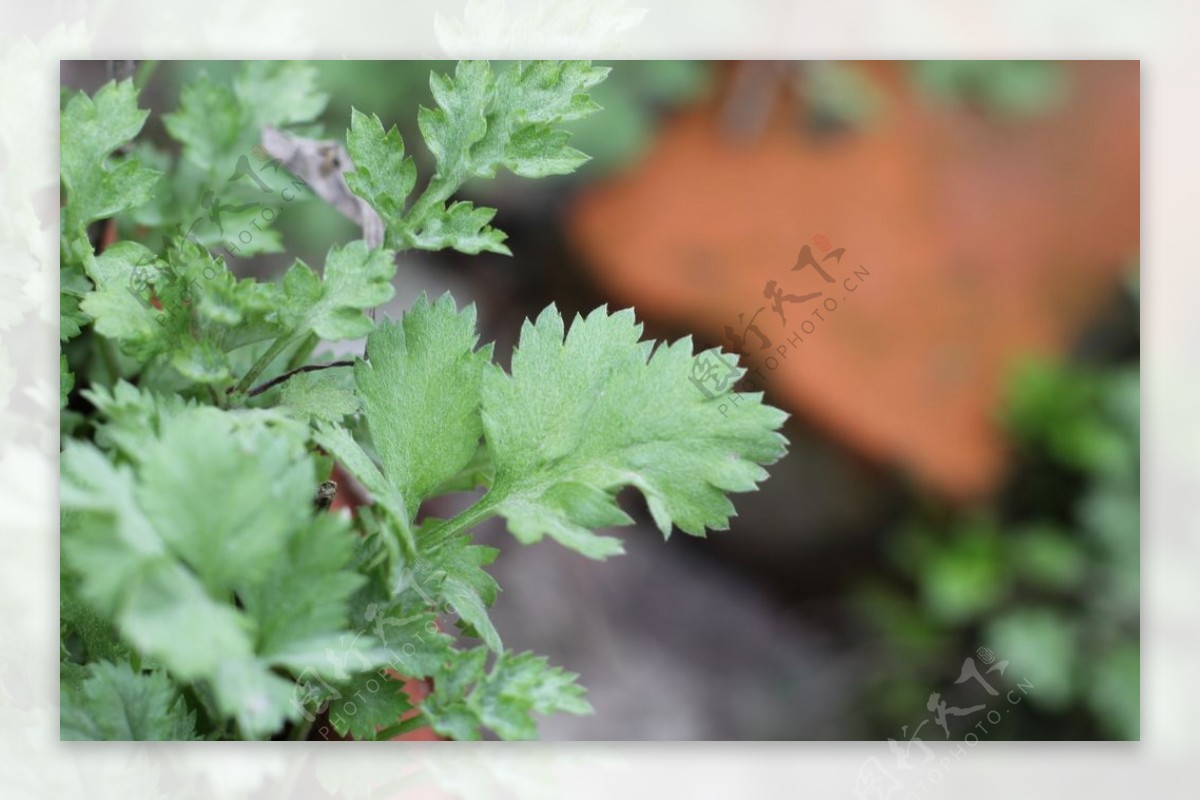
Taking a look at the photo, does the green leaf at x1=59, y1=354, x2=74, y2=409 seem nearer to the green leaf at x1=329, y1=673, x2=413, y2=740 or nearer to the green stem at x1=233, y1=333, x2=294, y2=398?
the green stem at x1=233, y1=333, x2=294, y2=398

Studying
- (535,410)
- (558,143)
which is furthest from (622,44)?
(535,410)

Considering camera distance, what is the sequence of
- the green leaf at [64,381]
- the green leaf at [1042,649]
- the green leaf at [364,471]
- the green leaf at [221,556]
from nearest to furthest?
the green leaf at [221,556] < the green leaf at [364,471] < the green leaf at [64,381] < the green leaf at [1042,649]

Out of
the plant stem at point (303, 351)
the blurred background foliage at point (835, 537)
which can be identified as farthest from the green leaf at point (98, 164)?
the blurred background foliage at point (835, 537)

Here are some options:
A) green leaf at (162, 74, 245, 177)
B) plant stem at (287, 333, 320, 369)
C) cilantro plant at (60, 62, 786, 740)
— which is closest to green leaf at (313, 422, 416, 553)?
cilantro plant at (60, 62, 786, 740)

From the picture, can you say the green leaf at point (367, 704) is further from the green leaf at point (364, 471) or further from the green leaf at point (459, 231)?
the green leaf at point (459, 231)

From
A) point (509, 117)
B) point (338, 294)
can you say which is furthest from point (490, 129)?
point (338, 294)

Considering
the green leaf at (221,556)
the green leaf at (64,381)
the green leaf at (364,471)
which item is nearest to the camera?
the green leaf at (221,556)

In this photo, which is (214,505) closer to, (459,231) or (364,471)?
(364,471)
